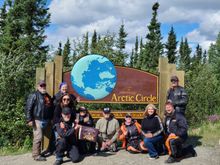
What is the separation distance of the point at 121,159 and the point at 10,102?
15.1 feet

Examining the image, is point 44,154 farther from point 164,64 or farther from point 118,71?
point 164,64

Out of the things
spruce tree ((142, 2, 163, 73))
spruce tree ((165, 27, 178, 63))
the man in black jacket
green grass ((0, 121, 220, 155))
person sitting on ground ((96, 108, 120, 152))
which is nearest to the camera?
the man in black jacket

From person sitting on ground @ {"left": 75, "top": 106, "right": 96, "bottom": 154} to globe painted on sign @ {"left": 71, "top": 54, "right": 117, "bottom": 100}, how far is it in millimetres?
778

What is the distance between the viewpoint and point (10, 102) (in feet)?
39.2

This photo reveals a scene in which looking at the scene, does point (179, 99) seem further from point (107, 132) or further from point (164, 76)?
point (107, 132)

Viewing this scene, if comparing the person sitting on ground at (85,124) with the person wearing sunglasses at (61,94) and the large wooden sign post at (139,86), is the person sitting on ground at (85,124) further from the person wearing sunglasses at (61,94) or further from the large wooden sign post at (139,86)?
the large wooden sign post at (139,86)

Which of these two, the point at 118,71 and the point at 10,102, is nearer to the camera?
the point at 118,71

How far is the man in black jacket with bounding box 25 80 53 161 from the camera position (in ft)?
29.5

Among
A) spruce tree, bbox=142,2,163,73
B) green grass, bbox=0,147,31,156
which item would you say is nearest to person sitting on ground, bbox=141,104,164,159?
green grass, bbox=0,147,31,156

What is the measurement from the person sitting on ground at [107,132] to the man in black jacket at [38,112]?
131 centimetres

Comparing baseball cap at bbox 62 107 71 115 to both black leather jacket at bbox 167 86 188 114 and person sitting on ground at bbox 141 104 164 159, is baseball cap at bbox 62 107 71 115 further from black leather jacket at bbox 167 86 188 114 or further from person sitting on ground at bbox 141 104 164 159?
black leather jacket at bbox 167 86 188 114

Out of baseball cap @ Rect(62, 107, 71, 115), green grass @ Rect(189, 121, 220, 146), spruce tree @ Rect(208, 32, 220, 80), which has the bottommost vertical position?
green grass @ Rect(189, 121, 220, 146)

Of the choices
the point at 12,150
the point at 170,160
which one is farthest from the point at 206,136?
the point at 12,150

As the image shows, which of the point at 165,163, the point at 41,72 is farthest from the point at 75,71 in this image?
the point at 165,163
